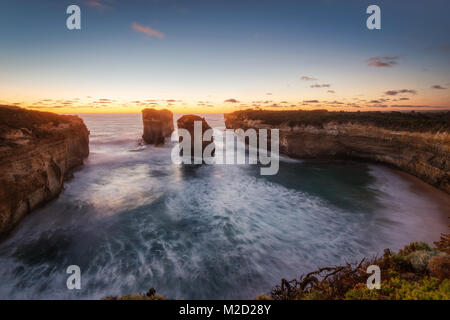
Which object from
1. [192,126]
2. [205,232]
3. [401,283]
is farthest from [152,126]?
[401,283]

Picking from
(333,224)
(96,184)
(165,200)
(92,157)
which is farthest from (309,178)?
(92,157)

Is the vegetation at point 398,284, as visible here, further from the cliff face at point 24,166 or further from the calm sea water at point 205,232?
the cliff face at point 24,166

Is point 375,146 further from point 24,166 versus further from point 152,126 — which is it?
point 152,126

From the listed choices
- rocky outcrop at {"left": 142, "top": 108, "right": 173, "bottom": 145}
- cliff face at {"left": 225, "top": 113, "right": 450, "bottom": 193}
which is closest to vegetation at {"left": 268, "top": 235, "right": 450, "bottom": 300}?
cliff face at {"left": 225, "top": 113, "right": 450, "bottom": 193}

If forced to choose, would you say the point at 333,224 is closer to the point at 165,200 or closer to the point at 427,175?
the point at 165,200

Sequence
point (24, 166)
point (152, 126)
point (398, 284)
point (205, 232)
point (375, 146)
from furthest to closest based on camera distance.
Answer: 1. point (152, 126)
2. point (375, 146)
3. point (205, 232)
4. point (24, 166)
5. point (398, 284)

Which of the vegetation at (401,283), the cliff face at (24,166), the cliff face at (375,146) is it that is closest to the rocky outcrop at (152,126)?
the cliff face at (375,146)
